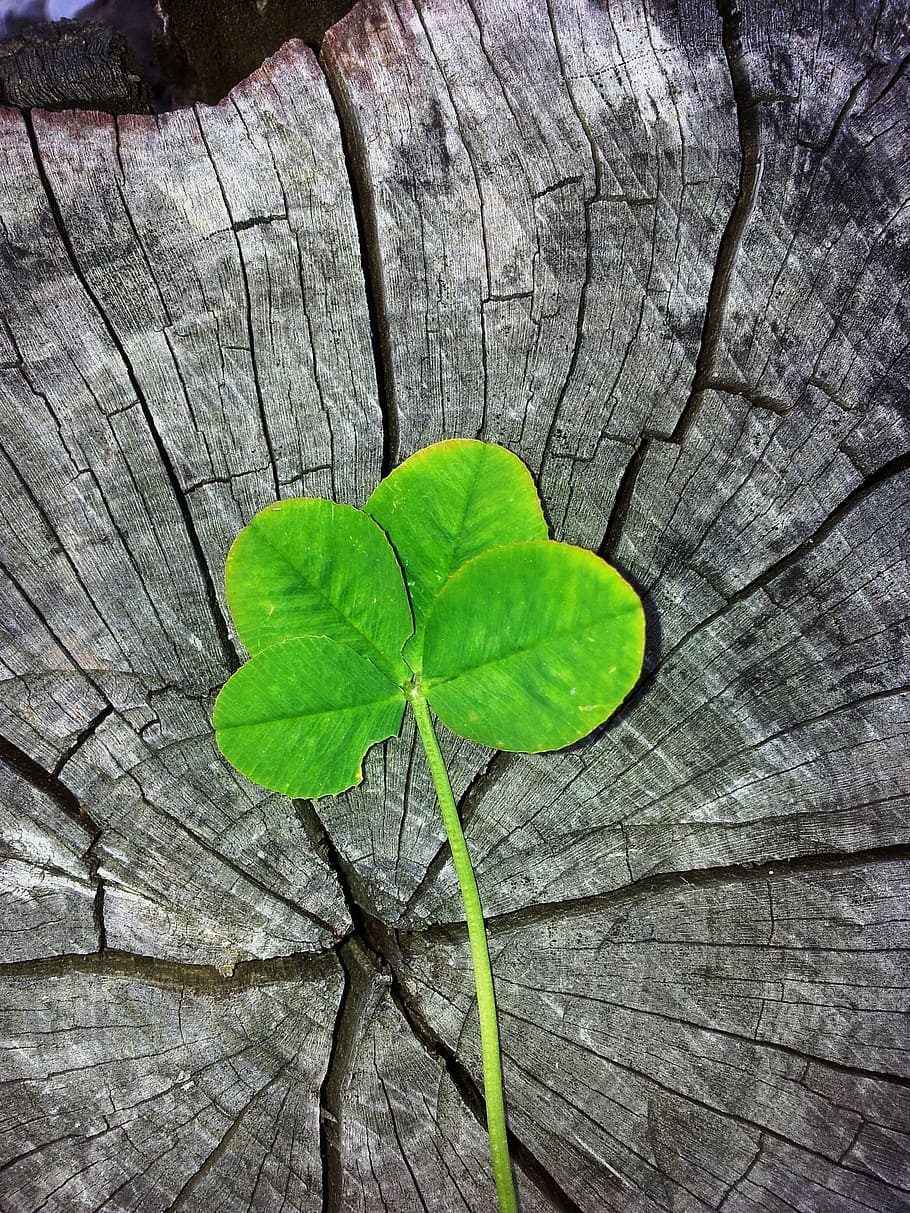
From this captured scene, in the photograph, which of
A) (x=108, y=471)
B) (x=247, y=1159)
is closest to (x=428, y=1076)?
(x=247, y=1159)

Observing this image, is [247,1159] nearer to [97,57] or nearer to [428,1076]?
[428,1076]

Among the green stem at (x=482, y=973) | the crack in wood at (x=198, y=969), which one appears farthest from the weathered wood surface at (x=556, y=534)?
the green stem at (x=482, y=973)

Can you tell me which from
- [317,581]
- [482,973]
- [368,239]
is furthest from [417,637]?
[368,239]

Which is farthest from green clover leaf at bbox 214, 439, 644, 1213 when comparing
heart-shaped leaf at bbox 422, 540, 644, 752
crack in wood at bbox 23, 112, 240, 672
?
crack in wood at bbox 23, 112, 240, 672

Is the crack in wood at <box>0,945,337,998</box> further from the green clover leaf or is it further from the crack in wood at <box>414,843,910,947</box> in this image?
the green clover leaf

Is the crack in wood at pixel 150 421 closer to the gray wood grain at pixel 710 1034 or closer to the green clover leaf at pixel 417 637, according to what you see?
the green clover leaf at pixel 417 637

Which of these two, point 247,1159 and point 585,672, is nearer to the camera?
point 585,672
